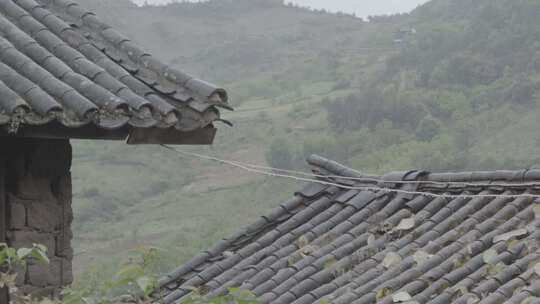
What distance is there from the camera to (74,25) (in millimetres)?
6312

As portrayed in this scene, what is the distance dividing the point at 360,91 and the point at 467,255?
59515 millimetres

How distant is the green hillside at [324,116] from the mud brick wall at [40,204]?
29891 millimetres

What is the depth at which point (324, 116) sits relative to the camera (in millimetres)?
66500

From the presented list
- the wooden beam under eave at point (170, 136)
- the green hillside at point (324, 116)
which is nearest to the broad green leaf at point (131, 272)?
the wooden beam under eave at point (170, 136)

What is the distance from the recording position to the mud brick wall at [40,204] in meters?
5.95

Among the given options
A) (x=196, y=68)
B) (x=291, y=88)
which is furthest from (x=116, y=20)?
(x=291, y=88)

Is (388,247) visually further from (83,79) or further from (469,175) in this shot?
(83,79)

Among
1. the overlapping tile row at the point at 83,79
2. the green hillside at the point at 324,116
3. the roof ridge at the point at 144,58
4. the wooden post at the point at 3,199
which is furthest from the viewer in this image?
the green hillside at the point at 324,116

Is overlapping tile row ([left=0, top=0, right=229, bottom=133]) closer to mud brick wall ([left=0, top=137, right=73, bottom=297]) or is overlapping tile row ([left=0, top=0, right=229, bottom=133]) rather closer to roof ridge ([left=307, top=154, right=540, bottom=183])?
mud brick wall ([left=0, top=137, right=73, bottom=297])

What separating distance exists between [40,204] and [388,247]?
3.10 metres

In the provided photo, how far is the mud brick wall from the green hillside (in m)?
29.9

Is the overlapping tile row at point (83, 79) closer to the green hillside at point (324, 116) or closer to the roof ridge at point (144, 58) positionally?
the roof ridge at point (144, 58)

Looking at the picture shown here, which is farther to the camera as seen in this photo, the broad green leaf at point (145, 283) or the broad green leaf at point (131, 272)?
the broad green leaf at point (131, 272)

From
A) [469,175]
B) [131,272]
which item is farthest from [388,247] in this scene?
[131,272]
